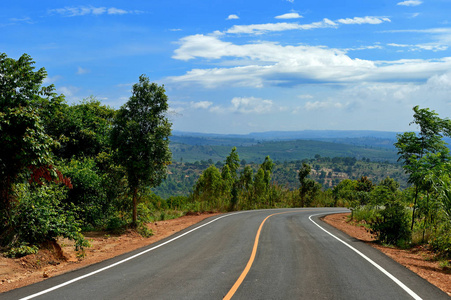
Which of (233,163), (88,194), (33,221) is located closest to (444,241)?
(33,221)

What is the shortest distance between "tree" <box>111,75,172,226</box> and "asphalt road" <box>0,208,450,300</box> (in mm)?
4565

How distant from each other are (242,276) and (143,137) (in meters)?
9.77

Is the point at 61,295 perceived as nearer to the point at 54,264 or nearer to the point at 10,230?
the point at 54,264

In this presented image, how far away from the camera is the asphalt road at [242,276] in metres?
7.02

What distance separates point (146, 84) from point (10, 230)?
9209 millimetres

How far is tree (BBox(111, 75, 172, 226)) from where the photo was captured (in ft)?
53.6

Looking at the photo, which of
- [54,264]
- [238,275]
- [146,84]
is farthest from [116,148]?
[238,275]

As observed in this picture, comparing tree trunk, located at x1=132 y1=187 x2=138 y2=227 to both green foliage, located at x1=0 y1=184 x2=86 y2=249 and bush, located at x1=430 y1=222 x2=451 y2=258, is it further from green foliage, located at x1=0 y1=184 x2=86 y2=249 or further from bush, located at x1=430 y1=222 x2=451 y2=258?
bush, located at x1=430 y1=222 x2=451 y2=258

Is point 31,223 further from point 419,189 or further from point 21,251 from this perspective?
point 419,189

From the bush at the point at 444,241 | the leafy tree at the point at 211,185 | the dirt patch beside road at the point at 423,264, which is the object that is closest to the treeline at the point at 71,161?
the dirt patch beside road at the point at 423,264

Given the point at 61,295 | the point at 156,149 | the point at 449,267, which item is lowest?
the point at 449,267

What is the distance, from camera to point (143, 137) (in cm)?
1627

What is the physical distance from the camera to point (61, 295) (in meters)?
6.78

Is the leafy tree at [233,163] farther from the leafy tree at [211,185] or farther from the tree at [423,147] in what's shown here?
the tree at [423,147]
